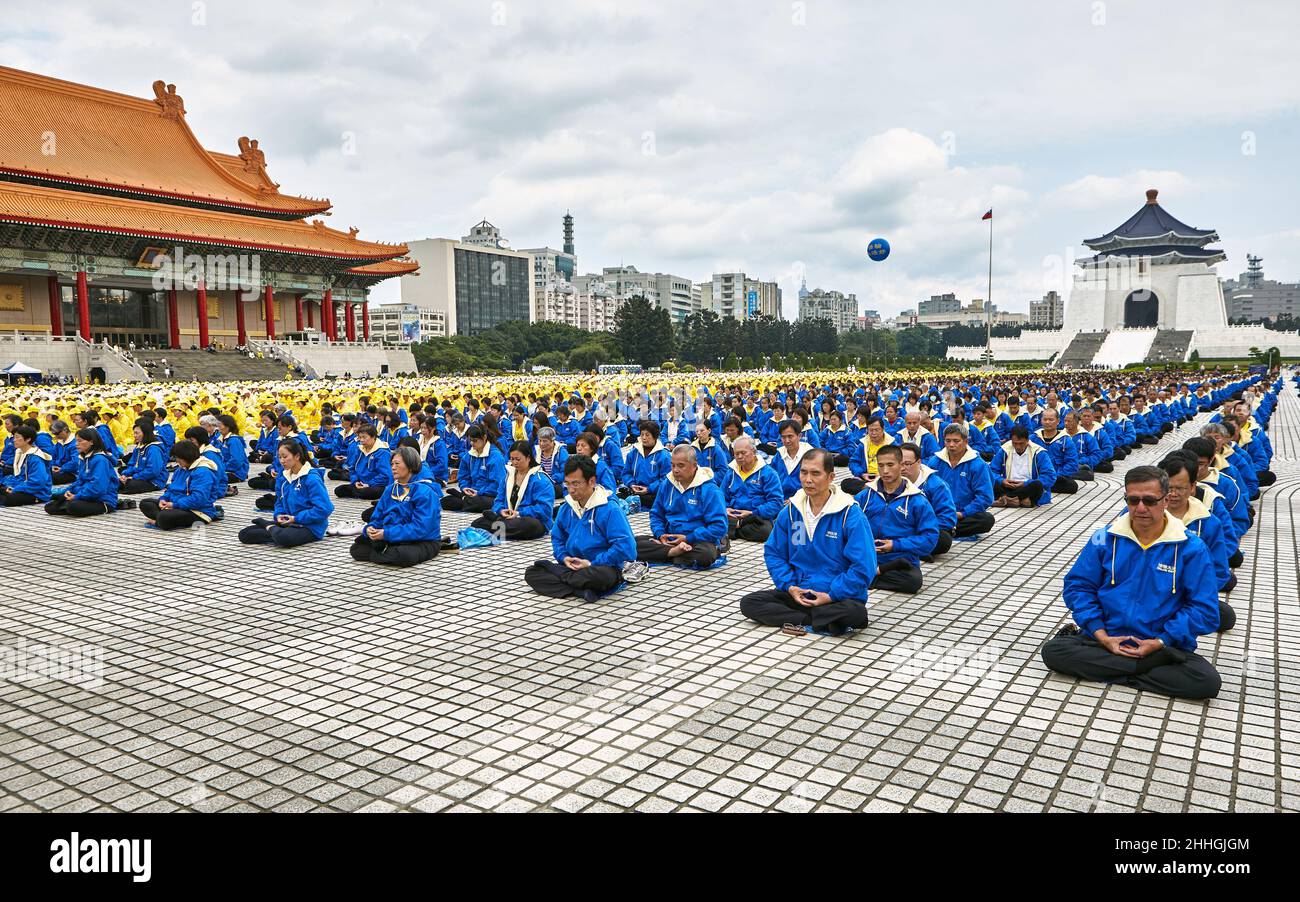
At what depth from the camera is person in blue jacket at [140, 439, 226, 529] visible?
368 inches

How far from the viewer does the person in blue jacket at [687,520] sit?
7469 millimetres

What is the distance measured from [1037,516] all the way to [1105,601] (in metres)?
5.85

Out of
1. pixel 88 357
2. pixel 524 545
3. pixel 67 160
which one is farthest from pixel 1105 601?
pixel 67 160

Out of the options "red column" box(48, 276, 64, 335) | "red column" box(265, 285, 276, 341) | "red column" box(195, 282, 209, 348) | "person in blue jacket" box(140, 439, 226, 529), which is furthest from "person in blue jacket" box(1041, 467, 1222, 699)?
"red column" box(265, 285, 276, 341)

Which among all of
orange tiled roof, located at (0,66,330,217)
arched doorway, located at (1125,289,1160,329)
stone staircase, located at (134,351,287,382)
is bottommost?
stone staircase, located at (134,351,287,382)

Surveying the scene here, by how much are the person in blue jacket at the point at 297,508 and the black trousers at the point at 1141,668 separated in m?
6.58

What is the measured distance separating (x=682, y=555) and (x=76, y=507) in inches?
295

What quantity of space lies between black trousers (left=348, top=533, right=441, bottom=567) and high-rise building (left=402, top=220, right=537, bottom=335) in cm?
9969

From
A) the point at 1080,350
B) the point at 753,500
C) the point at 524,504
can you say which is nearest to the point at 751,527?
the point at 753,500

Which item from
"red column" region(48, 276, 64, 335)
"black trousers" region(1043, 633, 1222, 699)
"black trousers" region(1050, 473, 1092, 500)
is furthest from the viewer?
"red column" region(48, 276, 64, 335)

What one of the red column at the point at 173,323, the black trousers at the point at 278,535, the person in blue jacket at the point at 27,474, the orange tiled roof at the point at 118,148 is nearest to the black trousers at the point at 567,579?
the black trousers at the point at 278,535

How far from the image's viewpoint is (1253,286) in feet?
524

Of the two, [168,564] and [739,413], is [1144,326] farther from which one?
[168,564]

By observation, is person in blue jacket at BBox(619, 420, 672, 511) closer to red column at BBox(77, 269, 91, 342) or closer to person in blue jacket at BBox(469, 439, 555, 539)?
person in blue jacket at BBox(469, 439, 555, 539)
